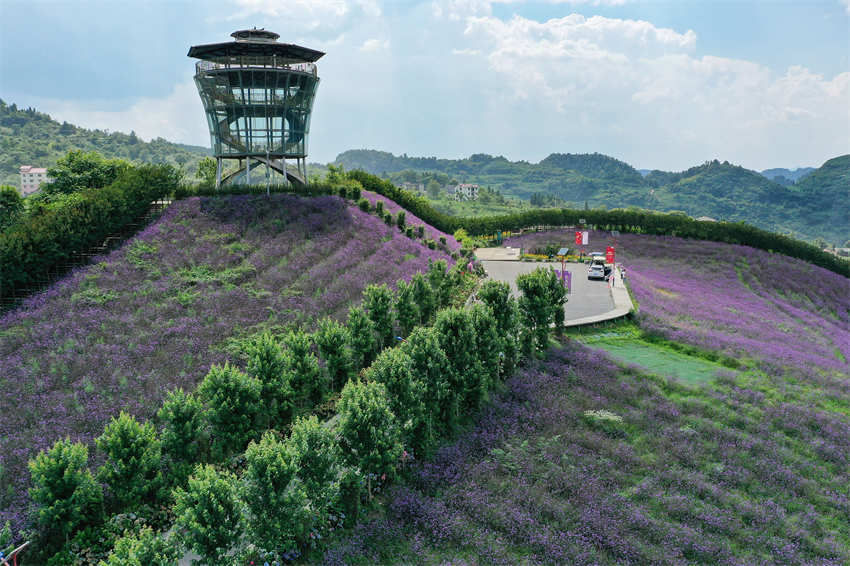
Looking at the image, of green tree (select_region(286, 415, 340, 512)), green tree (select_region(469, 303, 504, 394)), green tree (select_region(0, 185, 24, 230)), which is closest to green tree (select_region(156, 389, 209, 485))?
green tree (select_region(286, 415, 340, 512))

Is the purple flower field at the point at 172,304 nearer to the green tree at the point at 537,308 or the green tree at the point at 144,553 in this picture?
the green tree at the point at 144,553

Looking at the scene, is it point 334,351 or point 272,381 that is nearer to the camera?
point 272,381

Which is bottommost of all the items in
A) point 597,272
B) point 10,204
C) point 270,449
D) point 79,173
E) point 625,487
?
point 625,487

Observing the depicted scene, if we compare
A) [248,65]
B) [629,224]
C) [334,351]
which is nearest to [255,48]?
[248,65]

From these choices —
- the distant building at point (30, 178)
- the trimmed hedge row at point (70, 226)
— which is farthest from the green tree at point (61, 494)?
the distant building at point (30, 178)

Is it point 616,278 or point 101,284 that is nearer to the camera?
point 101,284

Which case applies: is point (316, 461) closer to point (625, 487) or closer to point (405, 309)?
point (625, 487)

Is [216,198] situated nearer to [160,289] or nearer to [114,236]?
[114,236]

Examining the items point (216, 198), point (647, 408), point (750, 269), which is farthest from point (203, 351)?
point (750, 269)
